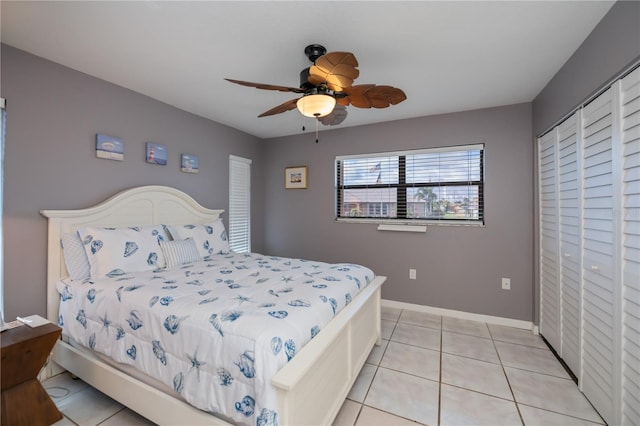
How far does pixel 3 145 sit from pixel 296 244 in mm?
3084

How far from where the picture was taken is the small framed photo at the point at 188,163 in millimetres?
3192

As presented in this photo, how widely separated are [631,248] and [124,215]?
3579 millimetres

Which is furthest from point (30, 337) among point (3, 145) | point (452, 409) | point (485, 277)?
point (485, 277)

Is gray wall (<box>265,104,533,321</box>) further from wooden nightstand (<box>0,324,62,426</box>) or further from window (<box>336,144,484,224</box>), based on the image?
wooden nightstand (<box>0,324,62,426</box>)

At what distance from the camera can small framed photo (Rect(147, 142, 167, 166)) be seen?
9.23 ft

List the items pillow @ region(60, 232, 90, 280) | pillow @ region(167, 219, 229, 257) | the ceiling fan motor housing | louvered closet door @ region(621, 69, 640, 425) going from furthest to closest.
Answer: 1. pillow @ region(167, 219, 229, 257)
2. pillow @ region(60, 232, 90, 280)
3. the ceiling fan motor housing
4. louvered closet door @ region(621, 69, 640, 425)

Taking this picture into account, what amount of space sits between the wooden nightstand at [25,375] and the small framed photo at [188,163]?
199 centimetres

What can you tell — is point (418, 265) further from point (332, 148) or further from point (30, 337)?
point (30, 337)

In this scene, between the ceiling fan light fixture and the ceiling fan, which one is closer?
the ceiling fan

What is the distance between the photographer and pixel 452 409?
1769mm

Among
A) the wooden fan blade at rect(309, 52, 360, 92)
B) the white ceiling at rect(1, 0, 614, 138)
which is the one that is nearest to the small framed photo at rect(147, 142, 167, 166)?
the white ceiling at rect(1, 0, 614, 138)

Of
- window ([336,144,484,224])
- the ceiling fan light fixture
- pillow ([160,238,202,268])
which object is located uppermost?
the ceiling fan light fixture

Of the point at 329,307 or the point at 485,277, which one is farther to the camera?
the point at 485,277

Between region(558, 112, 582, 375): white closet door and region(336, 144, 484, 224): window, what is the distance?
938 mm
